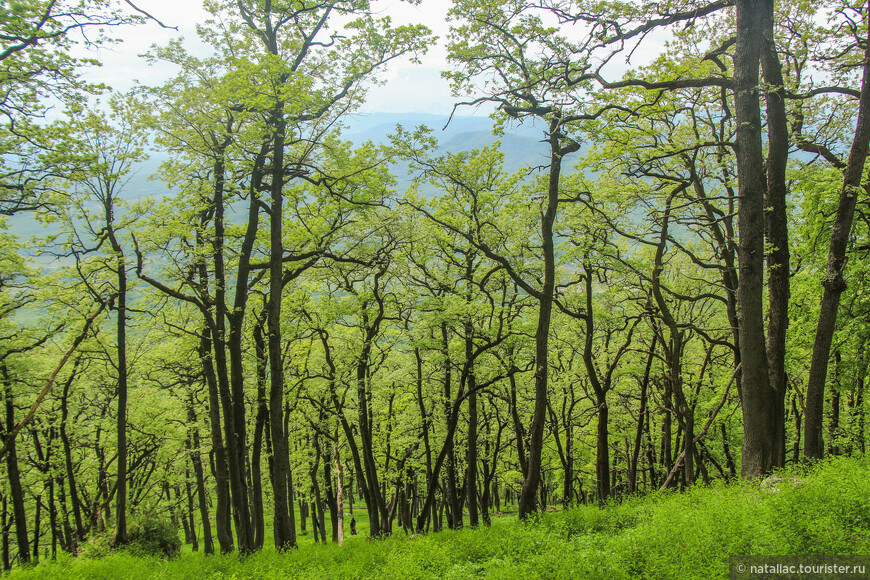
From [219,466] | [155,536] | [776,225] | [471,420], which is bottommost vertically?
[155,536]

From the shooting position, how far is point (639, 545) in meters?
6.83

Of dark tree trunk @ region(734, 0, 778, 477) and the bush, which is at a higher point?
dark tree trunk @ region(734, 0, 778, 477)

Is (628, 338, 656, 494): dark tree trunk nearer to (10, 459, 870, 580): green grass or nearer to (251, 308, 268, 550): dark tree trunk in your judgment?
(10, 459, 870, 580): green grass

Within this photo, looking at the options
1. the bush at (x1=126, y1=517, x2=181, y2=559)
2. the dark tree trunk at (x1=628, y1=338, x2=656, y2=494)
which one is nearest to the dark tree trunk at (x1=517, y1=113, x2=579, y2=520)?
the dark tree trunk at (x1=628, y1=338, x2=656, y2=494)

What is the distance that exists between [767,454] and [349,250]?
15.0 metres

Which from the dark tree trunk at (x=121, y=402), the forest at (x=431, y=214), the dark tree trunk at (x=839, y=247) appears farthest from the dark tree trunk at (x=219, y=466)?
the dark tree trunk at (x=839, y=247)

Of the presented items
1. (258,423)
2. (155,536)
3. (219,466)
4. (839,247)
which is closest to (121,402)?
(219,466)

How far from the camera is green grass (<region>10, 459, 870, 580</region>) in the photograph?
5754 mm

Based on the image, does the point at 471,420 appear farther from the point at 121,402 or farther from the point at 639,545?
the point at 121,402

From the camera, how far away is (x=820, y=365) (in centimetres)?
977

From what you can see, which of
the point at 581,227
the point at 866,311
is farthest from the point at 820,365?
the point at 581,227

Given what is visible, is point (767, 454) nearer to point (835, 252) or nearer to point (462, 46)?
point (835, 252)

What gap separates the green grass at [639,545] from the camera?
575 centimetres

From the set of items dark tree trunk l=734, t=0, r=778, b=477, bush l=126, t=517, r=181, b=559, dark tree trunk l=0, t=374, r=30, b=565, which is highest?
dark tree trunk l=734, t=0, r=778, b=477
